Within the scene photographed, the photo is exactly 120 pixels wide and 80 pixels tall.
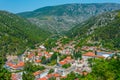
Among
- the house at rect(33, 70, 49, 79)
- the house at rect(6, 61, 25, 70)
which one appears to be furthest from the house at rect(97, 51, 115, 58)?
the house at rect(6, 61, 25, 70)

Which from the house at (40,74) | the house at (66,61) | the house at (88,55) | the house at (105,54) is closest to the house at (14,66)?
the house at (66,61)

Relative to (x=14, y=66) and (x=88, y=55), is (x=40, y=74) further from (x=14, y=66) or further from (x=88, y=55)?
(x=88, y=55)

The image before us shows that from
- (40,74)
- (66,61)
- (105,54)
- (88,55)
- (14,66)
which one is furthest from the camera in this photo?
(14,66)

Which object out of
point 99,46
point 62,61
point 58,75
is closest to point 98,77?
point 58,75

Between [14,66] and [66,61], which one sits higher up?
[66,61]

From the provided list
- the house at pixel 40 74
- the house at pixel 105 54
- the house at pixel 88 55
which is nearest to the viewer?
the house at pixel 40 74

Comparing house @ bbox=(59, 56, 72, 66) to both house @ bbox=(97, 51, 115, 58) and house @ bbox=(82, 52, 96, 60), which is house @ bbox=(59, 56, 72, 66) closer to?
house @ bbox=(82, 52, 96, 60)

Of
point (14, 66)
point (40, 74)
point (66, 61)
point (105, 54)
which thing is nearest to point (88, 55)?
point (105, 54)

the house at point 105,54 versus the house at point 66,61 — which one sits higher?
the house at point 105,54

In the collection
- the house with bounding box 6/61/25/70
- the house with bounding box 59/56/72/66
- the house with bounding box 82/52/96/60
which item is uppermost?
the house with bounding box 82/52/96/60

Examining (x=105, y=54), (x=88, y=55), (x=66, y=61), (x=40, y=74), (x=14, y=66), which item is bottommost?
(x=14, y=66)

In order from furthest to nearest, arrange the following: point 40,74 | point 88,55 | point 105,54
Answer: point 105,54 → point 88,55 → point 40,74

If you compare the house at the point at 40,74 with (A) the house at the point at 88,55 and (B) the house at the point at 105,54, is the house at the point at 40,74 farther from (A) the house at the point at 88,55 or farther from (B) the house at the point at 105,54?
(B) the house at the point at 105,54
